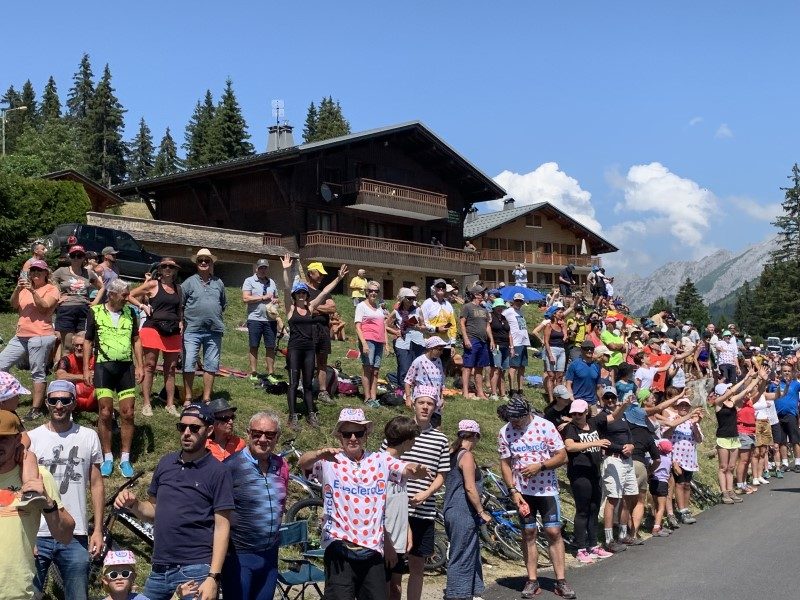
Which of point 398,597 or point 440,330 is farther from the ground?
point 440,330

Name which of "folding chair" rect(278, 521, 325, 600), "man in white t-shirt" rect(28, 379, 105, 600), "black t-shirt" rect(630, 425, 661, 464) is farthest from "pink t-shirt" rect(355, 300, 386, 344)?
"man in white t-shirt" rect(28, 379, 105, 600)

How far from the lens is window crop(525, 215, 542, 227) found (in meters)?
58.8

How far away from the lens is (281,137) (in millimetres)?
46281

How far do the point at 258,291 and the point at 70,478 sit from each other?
758 cm

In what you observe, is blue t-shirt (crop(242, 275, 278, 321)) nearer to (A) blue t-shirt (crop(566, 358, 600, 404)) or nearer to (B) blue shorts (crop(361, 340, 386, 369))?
(B) blue shorts (crop(361, 340, 386, 369))

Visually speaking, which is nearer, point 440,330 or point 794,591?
point 794,591

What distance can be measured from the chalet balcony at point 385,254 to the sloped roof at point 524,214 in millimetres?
9844

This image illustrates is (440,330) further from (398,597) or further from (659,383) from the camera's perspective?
(398,597)

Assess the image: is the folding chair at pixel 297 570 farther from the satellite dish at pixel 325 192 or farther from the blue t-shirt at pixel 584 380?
the satellite dish at pixel 325 192

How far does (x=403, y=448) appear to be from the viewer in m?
6.96

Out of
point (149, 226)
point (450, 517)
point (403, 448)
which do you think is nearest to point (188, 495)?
point (403, 448)

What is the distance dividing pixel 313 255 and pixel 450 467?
31.8 meters

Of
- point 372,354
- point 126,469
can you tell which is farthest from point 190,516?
point 372,354

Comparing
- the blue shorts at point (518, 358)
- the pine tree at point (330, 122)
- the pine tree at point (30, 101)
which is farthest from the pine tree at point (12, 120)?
the blue shorts at point (518, 358)
